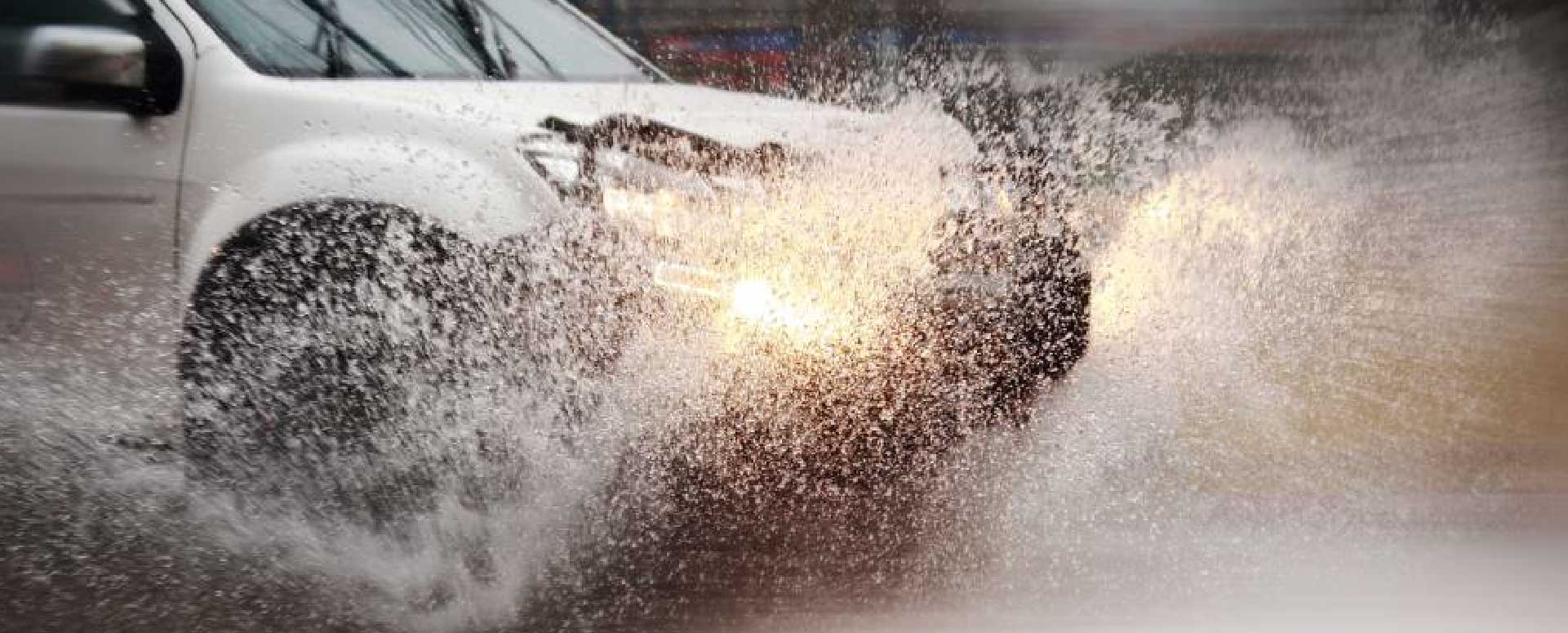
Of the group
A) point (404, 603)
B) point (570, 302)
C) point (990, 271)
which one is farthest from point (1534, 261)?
point (404, 603)

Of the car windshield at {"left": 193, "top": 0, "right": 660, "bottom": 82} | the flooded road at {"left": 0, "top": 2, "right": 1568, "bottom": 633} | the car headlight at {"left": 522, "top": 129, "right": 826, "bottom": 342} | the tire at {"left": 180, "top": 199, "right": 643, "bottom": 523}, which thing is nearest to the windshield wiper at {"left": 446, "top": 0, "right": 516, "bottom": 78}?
the car windshield at {"left": 193, "top": 0, "right": 660, "bottom": 82}

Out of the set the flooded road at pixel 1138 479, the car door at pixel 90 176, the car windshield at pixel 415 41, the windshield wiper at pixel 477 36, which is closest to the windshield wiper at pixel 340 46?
the car windshield at pixel 415 41

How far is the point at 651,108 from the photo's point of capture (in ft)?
10.4

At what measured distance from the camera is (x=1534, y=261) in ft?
17.1

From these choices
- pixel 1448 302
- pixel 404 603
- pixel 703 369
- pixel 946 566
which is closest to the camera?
pixel 404 603

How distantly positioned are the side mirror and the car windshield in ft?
0.64

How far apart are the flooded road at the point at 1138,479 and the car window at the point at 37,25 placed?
2.07 feet

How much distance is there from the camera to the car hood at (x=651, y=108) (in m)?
2.98

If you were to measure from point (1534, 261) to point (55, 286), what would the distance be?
16.4ft

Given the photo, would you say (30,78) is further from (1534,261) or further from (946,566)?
(1534,261)

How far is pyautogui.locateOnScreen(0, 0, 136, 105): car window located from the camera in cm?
292

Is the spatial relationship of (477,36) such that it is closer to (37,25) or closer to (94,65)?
(94,65)

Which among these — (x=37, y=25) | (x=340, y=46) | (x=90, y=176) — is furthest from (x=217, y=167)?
(x=37, y=25)

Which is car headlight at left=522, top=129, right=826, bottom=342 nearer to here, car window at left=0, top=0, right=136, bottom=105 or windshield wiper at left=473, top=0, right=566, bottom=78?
windshield wiper at left=473, top=0, right=566, bottom=78
